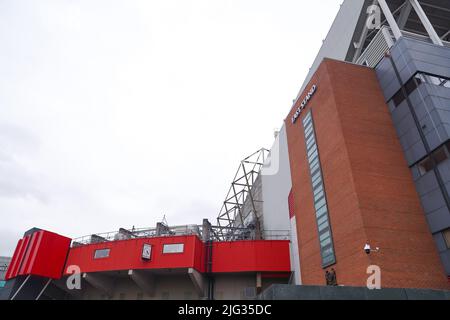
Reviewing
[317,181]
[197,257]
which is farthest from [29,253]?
[317,181]

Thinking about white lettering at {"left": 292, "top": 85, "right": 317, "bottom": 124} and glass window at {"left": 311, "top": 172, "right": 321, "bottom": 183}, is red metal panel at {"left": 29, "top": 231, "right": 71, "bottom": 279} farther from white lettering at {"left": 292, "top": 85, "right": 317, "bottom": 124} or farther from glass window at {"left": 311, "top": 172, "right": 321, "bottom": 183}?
white lettering at {"left": 292, "top": 85, "right": 317, "bottom": 124}

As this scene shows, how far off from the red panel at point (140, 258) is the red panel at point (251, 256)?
2.21m

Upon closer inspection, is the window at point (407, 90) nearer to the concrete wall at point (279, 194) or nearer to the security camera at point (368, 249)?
the security camera at point (368, 249)

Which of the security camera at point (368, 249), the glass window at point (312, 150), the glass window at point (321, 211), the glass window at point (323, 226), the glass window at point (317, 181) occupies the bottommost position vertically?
the security camera at point (368, 249)

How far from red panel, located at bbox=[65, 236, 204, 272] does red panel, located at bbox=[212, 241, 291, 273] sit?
221cm

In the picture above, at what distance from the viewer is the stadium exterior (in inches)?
819

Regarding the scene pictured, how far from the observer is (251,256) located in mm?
33156

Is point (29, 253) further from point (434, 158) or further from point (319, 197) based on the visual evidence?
point (434, 158)

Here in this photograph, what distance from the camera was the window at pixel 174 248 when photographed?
32.5 metres

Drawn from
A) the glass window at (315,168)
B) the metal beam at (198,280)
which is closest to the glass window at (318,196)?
the glass window at (315,168)

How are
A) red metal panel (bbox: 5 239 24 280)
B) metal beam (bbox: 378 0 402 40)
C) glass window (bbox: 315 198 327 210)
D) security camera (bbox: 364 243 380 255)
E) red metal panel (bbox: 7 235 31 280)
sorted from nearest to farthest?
security camera (bbox: 364 243 380 255) → glass window (bbox: 315 198 327 210) → metal beam (bbox: 378 0 402 40) → red metal panel (bbox: 7 235 31 280) → red metal panel (bbox: 5 239 24 280)

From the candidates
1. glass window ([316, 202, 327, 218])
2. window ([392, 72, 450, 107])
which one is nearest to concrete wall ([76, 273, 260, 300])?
glass window ([316, 202, 327, 218])
